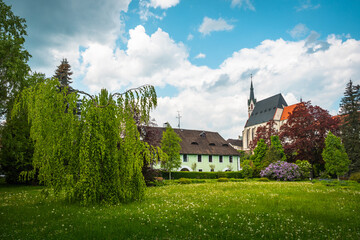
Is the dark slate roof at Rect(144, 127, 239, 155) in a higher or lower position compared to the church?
lower

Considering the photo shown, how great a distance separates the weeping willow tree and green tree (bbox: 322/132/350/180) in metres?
27.9

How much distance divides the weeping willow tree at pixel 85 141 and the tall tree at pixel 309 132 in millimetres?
32024

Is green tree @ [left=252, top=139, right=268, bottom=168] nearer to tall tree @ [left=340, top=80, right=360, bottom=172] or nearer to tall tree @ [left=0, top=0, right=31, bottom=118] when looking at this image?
tall tree @ [left=340, top=80, right=360, bottom=172]

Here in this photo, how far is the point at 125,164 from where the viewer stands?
32.1 ft

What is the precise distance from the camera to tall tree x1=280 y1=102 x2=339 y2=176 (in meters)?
35.0

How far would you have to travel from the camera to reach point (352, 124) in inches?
1446

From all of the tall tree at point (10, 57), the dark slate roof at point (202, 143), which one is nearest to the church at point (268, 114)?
the dark slate roof at point (202, 143)

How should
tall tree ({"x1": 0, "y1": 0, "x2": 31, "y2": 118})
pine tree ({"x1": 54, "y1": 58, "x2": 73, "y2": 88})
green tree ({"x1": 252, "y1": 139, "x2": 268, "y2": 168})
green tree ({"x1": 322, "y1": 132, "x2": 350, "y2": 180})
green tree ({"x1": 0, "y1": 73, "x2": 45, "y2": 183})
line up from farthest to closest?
pine tree ({"x1": 54, "y1": 58, "x2": 73, "y2": 88}) < green tree ({"x1": 252, "y1": 139, "x2": 268, "y2": 168}) < green tree ({"x1": 322, "y1": 132, "x2": 350, "y2": 180}) < green tree ({"x1": 0, "y1": 73, "x2": 45, "y2": 183}) < tall tree ({"x1": 0, "y1": 0, "x2": 31, "y2": 118})

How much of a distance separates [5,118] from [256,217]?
2599 cm

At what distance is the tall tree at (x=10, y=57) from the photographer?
19469mm

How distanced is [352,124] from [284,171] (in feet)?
61.1

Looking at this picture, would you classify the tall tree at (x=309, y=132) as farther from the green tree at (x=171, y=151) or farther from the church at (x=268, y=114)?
the church at (x=268, y=114)

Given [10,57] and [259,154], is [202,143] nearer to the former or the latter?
[259,154]

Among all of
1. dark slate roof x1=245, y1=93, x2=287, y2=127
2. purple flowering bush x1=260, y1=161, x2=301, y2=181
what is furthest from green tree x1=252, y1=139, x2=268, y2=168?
dark slate roof x1=245, y1=93, x2=287, y2=127
